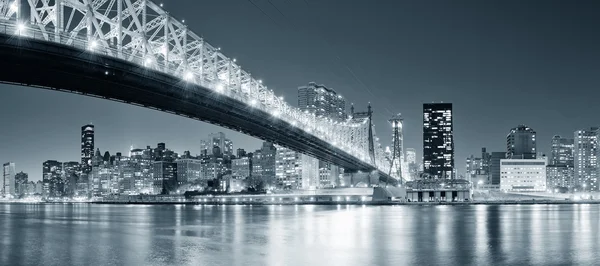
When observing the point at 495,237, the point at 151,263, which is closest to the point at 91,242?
the point at 151,263

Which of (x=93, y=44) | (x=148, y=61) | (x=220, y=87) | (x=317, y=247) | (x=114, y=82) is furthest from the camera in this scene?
(x=220, y=87)

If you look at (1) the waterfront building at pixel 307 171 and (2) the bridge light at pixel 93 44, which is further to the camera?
(1) the waterfront building at pixel 307 171

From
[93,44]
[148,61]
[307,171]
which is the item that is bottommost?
[307,171]

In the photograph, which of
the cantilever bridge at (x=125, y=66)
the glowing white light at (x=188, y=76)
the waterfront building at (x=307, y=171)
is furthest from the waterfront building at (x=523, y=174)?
the glowing white light at (x=188, y=76)

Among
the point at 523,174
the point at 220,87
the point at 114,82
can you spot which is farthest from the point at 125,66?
the point at 523,174

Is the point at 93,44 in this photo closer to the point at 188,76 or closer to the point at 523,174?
the point at 188,76

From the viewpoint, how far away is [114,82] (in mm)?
43500

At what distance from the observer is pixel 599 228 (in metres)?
40.9

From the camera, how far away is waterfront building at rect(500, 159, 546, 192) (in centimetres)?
17369

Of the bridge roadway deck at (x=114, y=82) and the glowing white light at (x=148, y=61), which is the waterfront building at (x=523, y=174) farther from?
the glowing white light at (x=148, y=61)

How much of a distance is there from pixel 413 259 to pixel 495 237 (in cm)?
1209

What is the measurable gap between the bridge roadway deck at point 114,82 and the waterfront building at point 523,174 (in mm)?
124831

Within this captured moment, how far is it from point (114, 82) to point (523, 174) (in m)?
155

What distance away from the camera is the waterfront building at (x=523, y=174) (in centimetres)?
17369
